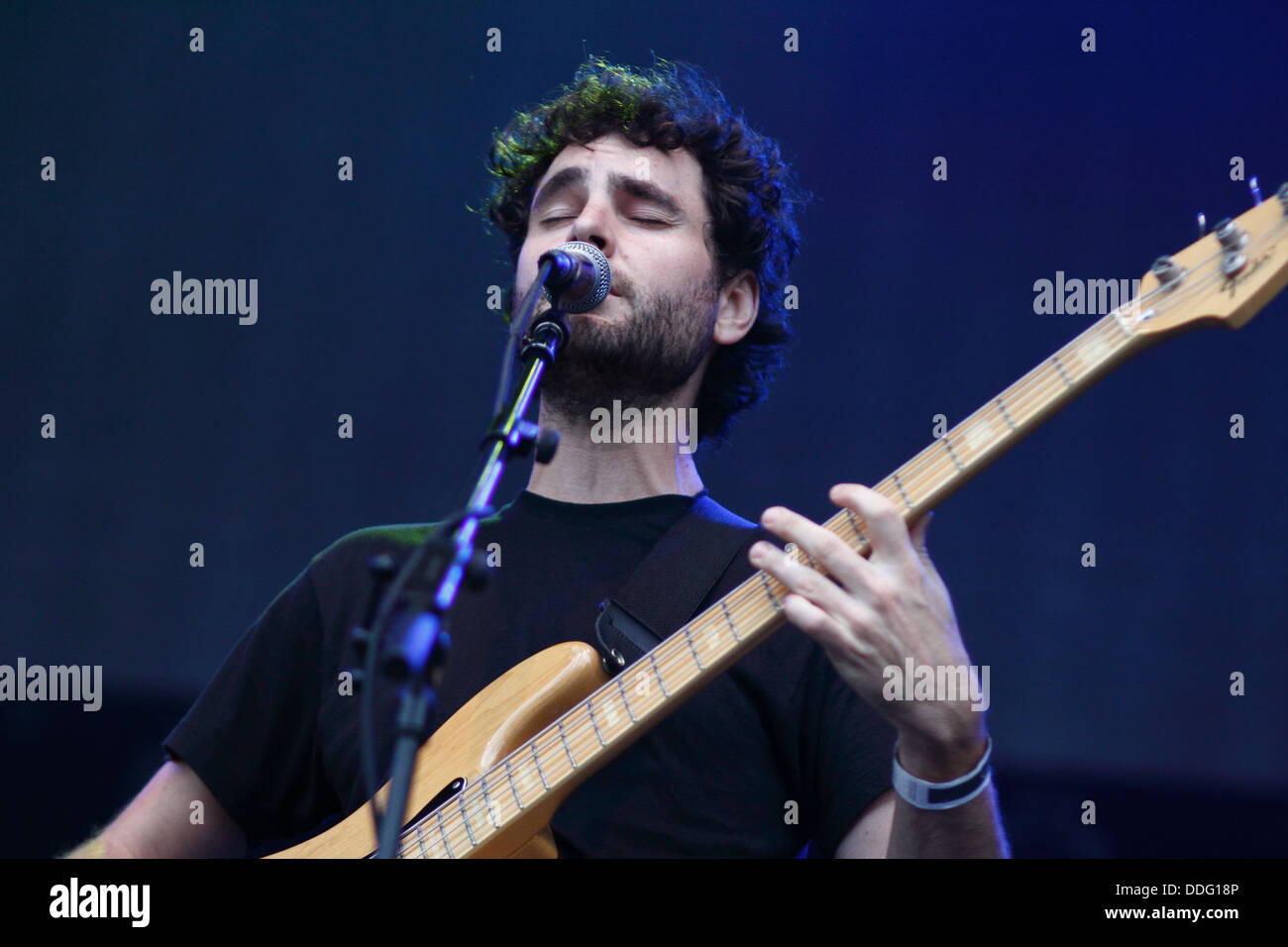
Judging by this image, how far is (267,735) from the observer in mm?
2121

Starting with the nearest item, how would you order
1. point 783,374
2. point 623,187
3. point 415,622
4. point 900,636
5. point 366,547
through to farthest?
1. point 415,622
2. point 900,636
3. point 366,547
4. point 623,187
5. point 783,374

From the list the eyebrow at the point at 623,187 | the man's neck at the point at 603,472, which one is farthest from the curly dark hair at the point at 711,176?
the man's neck at the point at 603,472

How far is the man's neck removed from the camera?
229cm

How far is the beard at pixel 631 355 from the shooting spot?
7.31 ft

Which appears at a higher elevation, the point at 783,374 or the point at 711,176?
the point at 711,176

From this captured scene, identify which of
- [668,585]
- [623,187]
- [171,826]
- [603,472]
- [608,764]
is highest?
[623,187]

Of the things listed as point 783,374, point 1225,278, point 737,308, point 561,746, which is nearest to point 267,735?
point 561,746

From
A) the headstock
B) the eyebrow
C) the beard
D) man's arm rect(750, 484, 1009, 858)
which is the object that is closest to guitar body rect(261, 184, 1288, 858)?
the headstock

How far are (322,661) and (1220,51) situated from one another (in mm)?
2980

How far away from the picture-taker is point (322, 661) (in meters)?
2.13

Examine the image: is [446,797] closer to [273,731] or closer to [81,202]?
[273,731]

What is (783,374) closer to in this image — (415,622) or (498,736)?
(498,736)

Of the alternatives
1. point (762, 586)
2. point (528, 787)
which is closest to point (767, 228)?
point (762, 586)

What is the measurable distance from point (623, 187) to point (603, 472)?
605 millimetres
